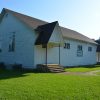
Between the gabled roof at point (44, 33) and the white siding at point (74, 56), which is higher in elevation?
the gabled roof at point (44, 33)

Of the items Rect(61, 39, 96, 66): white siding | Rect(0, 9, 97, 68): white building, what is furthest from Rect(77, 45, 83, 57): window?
Rect(0, 9, 97, 68): white building

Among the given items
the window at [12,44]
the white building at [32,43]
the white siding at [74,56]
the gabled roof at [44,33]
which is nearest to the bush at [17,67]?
the white building at [32,43]

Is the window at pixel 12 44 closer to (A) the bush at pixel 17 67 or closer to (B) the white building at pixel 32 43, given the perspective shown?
(B) the white building at pixel 32 43

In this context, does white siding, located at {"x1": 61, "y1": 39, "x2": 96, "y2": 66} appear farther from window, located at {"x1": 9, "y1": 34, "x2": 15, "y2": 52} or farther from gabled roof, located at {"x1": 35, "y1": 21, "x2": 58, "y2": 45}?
window, located at {"x1": 9, "y1": 34, "x2": 15, "y2": 52}

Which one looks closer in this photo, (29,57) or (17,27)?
(29,57)

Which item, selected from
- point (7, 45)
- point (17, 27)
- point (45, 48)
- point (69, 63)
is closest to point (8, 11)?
point (17, 27)

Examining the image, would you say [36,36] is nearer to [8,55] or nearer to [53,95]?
[8,55]

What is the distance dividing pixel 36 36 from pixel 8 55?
17.0ft

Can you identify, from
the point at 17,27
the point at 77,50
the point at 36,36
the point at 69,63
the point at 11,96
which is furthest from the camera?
the point at 77,50

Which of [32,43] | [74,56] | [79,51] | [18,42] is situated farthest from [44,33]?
[79,51]

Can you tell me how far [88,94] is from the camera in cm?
897

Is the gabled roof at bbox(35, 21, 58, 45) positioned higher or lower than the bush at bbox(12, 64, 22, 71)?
higher

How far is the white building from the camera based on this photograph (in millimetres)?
21688

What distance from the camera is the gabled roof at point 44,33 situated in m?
20.8
